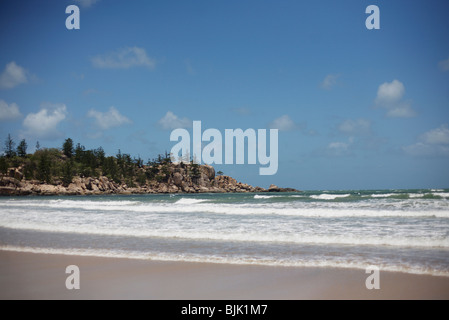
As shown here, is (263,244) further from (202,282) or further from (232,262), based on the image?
(202,282)

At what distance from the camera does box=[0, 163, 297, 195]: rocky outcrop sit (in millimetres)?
76562

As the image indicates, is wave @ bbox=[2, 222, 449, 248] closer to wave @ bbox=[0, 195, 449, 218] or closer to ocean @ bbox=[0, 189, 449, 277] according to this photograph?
ocean @ bbox=[0, 189, 449, 277]

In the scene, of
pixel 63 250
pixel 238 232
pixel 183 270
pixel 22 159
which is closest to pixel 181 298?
pixel 183 270

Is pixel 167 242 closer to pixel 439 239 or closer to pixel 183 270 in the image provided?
pixel 183 270

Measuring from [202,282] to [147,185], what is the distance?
11187 cm

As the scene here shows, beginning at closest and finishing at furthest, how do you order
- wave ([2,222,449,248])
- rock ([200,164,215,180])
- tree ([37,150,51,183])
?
wave ([2,222,449,248])
tree ([37,150,51,183])
rock ([200,164,215,180])

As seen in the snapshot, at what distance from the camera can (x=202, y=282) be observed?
531 cm

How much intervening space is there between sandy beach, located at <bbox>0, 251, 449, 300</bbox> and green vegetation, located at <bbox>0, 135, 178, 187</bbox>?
90445mm

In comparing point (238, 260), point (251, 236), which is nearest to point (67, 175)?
point (251, 236)

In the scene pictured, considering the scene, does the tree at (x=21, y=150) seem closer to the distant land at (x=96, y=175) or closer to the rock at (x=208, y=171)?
the distant land at (x=96, y=175)

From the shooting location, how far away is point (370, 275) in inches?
219

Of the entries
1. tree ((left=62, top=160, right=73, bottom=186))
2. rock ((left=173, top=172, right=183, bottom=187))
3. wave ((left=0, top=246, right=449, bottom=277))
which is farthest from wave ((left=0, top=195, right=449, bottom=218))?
rock ((left=173, top=172, right=183, bottom=187))

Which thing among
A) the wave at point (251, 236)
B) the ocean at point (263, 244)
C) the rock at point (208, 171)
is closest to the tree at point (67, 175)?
the rock at point (208, 171)

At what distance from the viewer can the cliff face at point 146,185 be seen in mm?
76619
